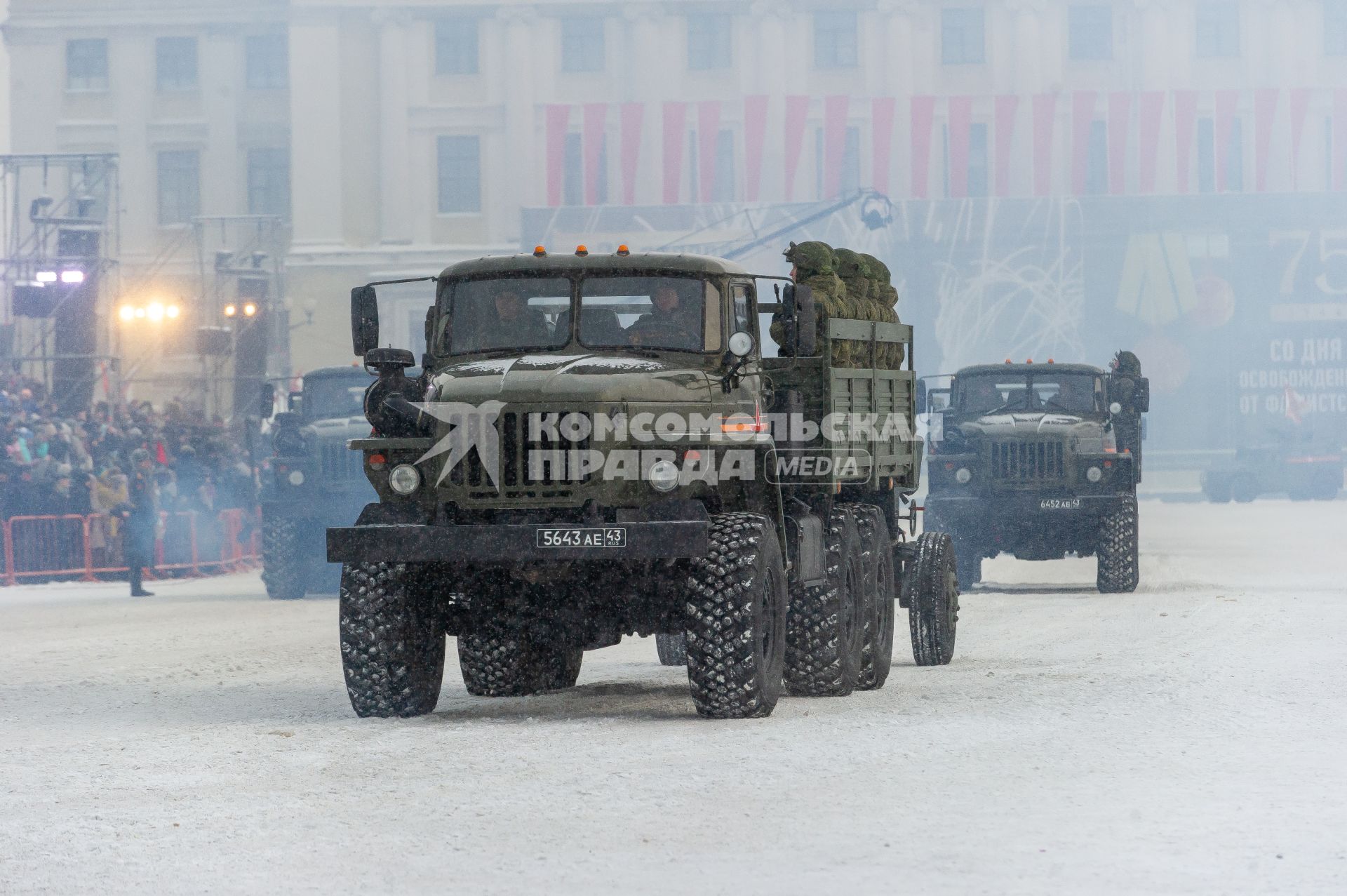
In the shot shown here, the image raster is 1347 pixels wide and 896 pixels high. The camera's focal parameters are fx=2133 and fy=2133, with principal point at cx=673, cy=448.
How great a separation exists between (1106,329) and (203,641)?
45.3 meters

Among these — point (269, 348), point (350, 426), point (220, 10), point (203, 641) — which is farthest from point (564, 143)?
point (203, 641)

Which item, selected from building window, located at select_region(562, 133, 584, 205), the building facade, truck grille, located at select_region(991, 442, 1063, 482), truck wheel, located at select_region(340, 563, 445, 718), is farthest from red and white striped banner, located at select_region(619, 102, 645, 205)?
truck wheel, located at select_region(340, 563, 445, 718)

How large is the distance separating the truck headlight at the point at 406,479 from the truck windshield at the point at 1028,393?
1271cm

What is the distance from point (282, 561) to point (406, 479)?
12261 millimetres

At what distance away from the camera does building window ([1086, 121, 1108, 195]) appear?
219 feet

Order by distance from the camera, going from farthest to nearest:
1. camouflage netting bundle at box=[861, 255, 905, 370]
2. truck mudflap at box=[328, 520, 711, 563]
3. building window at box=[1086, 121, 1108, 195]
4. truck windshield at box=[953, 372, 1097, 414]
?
1. building window at box=[1086, 121, 1108, 195]
2. truck windshield at box=[953, 372, 1097, 414]
3. camouflage netting bundle at box=[861, 255, 905, 370]
4. truck mudflap at box=[328, 520, 711, 563]

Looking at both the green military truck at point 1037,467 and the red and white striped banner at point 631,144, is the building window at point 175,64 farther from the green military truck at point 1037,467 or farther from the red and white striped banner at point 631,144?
the green military truck at point 1037,467

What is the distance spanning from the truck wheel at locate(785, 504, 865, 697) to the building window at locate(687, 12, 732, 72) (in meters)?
57.8

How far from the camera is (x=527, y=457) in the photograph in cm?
1007

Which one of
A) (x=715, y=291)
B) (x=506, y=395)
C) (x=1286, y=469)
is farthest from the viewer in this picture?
(x=1286, y=469)

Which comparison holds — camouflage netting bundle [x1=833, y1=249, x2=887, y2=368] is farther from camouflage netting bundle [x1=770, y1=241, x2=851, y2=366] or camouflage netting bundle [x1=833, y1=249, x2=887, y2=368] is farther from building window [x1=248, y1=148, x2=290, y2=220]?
building window [x1=248, y1=148, x2=290, y2=220]

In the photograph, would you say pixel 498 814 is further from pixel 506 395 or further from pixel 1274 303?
pixel 1274 303

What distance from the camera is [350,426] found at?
22.3 meters

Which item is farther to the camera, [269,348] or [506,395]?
[269,348]
